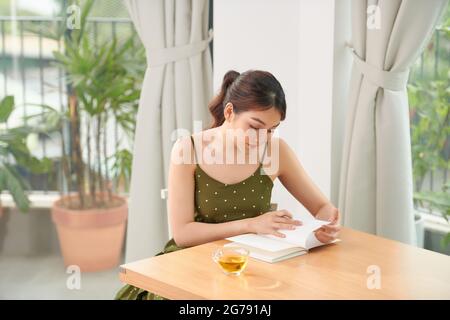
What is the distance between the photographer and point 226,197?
7.61ft

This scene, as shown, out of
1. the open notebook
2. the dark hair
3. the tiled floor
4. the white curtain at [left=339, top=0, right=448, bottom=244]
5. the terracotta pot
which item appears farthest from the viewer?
the terracotta pot

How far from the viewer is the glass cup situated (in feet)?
5.66

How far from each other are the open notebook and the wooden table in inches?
0.9

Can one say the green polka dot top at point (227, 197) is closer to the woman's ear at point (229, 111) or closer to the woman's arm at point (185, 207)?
the woman's arm at point (185, 207)

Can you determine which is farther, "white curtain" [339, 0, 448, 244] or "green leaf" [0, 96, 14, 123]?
"green leaf" [0, 96, 14, 123]

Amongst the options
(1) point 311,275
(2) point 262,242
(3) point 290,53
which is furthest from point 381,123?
(1) point 311,275

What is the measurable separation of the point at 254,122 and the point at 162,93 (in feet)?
3.46

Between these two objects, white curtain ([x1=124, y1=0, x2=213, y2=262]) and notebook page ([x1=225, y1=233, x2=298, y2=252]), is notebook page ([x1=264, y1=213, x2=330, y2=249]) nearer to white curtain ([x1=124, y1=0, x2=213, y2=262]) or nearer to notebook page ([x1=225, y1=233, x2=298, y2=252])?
notebook page ([x1=225, y1=233, x2=298, y2=252])

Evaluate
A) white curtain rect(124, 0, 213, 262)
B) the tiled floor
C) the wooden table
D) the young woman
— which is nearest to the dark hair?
the young woman

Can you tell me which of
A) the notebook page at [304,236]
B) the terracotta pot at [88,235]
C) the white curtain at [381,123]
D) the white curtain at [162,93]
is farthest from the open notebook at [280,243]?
the terracotta pot at [88,235]

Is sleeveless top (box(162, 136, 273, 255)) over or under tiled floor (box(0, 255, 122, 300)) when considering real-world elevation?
over
